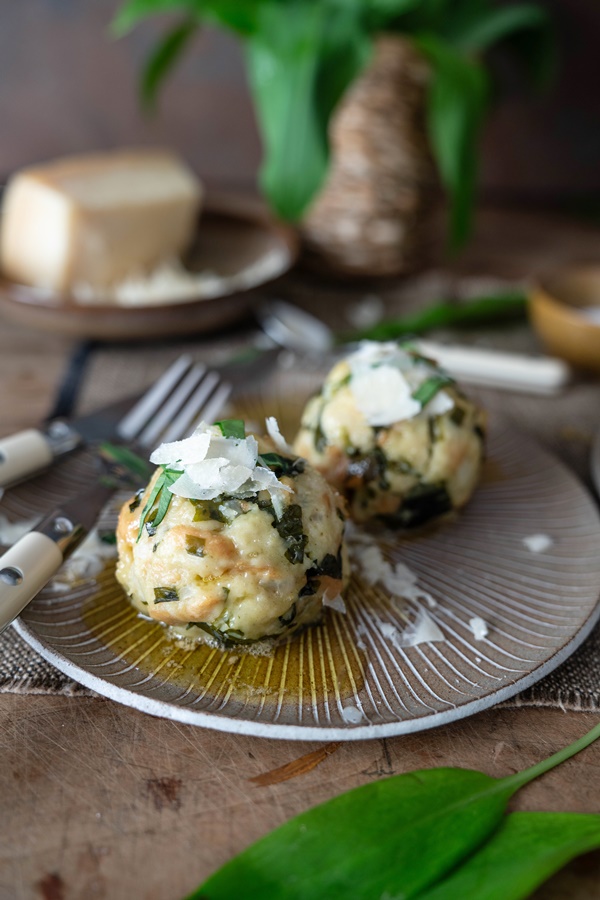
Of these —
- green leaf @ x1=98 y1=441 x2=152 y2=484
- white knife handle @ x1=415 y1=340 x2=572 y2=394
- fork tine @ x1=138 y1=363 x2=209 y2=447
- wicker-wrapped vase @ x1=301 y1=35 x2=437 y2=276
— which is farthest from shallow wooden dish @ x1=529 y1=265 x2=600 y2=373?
green leaf @ x1=98 y1=441 x2=152 y2=484

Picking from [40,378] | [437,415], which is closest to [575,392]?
[437,415]

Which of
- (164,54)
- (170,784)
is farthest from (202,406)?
(164,54)

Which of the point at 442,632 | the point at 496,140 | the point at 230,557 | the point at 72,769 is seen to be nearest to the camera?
the point at 72,769

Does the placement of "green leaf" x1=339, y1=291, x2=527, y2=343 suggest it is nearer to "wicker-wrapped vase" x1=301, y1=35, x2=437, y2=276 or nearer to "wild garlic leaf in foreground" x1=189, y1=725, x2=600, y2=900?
"wicker-wrapped vase" x1=301, y1=35, x2=437, y2=276

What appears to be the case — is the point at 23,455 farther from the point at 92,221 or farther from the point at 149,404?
the point at 92,221

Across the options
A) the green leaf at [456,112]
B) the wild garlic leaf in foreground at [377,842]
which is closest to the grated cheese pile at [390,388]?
the wild garlic leaf in foreground at [377,842]

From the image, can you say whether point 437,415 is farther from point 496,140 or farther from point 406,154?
point 496,140
